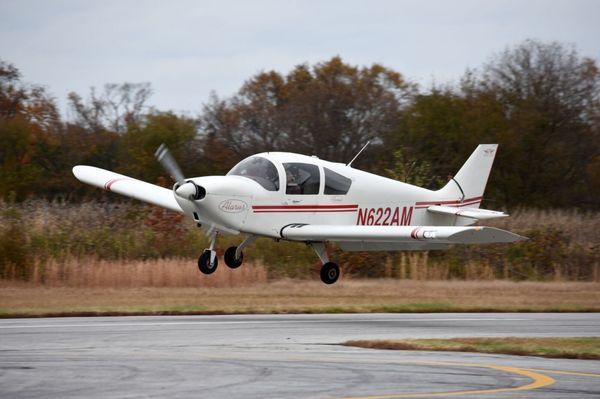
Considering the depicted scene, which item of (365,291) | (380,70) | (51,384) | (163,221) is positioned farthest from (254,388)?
(380,70)

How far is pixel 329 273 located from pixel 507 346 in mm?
6606

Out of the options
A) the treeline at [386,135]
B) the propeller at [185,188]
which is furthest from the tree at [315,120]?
the propeller at [185,188]

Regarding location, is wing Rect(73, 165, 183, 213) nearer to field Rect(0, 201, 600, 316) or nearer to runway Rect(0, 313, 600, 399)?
field Rect(0, 201, 600, 316)

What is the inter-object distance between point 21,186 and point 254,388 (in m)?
36.6

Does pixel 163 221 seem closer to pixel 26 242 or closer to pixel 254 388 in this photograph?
pixel 26 242

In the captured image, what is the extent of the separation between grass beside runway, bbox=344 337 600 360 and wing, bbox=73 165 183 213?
26.1 feet

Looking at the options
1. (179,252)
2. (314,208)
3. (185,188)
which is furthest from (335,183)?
(179,252)

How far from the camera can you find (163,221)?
104 ft

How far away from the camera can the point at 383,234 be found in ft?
64.6

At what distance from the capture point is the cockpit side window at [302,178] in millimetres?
20016

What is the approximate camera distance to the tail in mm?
23203

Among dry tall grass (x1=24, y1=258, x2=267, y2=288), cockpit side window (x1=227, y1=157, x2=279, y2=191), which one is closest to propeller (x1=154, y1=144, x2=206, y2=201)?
cockpit side window (x1=227, y1=157, x2=279, y2=191)

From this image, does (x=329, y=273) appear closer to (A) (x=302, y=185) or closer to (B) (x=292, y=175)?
(A) (x=302, y=185)

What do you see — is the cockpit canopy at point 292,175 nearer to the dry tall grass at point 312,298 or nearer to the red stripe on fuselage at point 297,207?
the red stripe on fuselage at point 297,207
